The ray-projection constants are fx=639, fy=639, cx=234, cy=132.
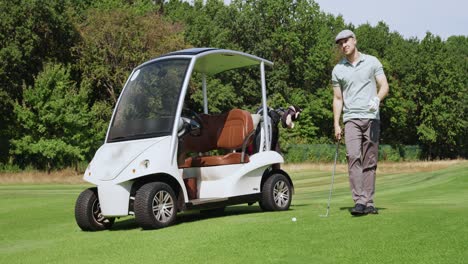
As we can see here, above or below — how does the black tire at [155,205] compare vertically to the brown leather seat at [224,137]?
below

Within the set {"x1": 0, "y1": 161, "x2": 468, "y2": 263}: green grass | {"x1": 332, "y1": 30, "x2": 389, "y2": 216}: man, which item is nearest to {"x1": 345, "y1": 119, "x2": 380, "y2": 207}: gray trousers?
{"x1": 332, "y1": 30, "x2": 389, "y2": 216}: man

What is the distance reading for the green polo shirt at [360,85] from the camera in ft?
27.2

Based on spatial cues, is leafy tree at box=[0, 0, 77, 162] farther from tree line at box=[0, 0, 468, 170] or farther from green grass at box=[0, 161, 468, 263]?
green grass at box=[0, 161, 468, 263]

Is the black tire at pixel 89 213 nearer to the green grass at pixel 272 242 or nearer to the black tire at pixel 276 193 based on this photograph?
the green grass at pixel 272 242

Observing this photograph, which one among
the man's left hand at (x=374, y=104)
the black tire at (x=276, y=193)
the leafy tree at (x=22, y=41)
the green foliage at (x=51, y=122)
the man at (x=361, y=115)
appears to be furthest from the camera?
the leafy tree at (x=22, y=41)

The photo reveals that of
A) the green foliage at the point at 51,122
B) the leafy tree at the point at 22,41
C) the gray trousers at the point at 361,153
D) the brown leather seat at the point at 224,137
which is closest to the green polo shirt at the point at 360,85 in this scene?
the gray trousers at the point at 361,153

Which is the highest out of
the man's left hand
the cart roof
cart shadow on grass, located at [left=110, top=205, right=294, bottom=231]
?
the cart roof

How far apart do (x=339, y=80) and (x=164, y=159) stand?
2.56 meters

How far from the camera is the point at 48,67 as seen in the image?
4316 centimetres

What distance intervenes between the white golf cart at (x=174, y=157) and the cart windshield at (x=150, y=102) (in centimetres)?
1

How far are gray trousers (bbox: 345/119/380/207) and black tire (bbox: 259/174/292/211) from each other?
1916 millimetres

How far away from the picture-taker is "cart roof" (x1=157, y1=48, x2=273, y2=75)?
9648 mm

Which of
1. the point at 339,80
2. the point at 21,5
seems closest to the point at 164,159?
the point at 339,80

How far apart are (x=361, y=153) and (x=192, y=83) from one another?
63.2 feet
